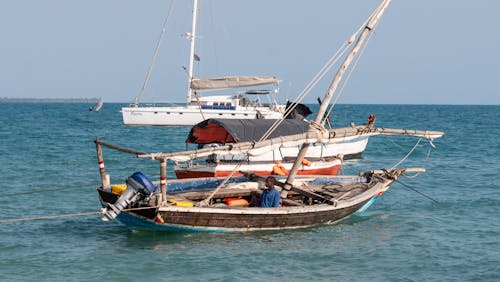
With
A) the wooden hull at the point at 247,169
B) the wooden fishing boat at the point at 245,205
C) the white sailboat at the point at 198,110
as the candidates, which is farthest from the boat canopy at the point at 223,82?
the wooden fishing boat at the point at 245,205

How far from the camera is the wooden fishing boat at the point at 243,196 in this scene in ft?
49.9

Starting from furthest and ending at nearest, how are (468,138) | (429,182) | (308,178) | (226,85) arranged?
(468,138)
(226,85)
(429,182)
(308,178)

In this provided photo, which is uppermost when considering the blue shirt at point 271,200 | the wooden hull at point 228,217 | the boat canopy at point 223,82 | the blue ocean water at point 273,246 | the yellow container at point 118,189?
the boat canopy at point 223,82

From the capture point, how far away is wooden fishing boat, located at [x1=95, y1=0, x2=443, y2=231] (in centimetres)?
1520

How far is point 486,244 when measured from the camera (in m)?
16.6

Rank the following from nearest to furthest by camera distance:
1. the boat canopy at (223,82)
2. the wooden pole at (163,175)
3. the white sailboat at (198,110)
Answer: the wooden pole at (163,175), the boat canopy at (223,82), the white sailboat at (198,110)

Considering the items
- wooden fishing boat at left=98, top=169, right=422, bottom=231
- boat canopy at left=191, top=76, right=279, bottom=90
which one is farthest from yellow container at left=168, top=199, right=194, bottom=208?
boat canopy at left=191, top=76, right=279, bottom=90

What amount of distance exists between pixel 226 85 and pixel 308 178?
22980 millimetres

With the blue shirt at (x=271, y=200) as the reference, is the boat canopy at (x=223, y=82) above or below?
above

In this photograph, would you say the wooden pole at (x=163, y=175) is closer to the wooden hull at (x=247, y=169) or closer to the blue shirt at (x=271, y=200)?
the blue shirt at (x=271, y=200)

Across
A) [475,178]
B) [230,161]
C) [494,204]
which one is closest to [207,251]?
[230,161]

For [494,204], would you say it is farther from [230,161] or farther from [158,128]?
[158,128]

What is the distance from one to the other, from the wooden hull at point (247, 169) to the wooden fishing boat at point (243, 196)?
3332 mm

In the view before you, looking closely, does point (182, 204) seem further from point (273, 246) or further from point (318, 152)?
point (318, 152)
